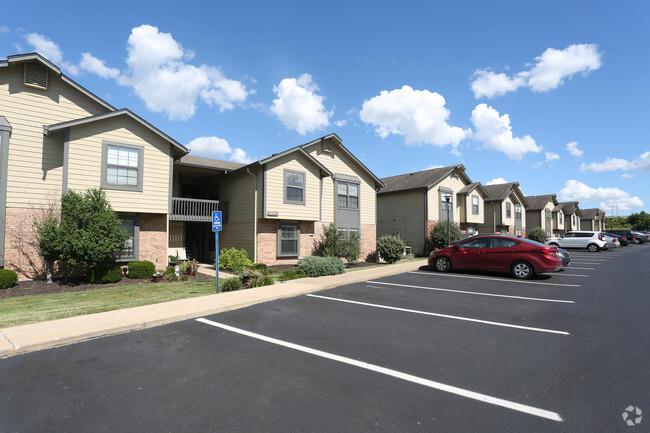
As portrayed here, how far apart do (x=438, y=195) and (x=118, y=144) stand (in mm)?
22411

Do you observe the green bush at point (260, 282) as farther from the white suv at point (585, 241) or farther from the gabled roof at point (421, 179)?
the white suv at point (585, 241)

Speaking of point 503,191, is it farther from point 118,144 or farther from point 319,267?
point 118,144

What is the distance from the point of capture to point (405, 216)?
91.9ft

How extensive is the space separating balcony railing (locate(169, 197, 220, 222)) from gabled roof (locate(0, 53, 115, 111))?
5.11 meters

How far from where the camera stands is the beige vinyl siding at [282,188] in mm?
17406

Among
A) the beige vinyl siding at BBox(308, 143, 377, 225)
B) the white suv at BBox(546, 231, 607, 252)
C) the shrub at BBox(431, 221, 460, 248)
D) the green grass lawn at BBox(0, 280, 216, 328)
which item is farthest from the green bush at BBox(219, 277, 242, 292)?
the white suv at BBox(546, 231, 607, 252)

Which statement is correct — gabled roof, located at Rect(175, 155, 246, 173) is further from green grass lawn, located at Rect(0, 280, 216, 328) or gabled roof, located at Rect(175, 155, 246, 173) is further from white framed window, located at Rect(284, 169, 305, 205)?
green grass lawn, located at Rect(0, 280, 216, 328)

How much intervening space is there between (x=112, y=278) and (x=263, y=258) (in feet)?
22.6

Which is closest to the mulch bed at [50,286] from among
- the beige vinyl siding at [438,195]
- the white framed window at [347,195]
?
the white framed window at [347,195]

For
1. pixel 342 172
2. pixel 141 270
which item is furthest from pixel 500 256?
pixel 141 270

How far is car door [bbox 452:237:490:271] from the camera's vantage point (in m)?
13.8

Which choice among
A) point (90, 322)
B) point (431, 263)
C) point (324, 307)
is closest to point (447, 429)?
point (324, 307)

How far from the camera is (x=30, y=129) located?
12734 millimetres

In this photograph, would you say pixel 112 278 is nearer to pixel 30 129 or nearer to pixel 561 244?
pixel 30 129
